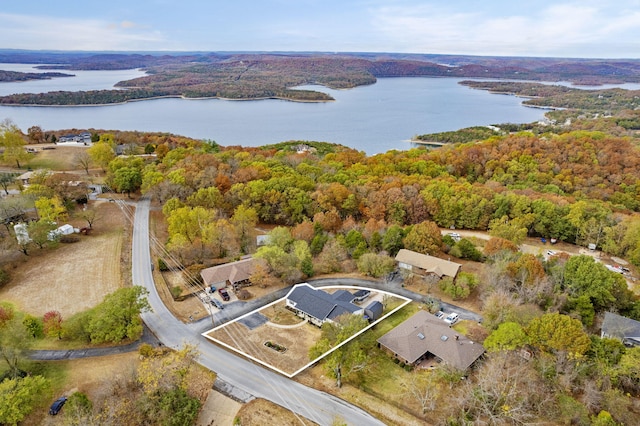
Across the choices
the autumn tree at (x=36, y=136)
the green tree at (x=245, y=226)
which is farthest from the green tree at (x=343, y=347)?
the autumn tree at (x=36, y=136)

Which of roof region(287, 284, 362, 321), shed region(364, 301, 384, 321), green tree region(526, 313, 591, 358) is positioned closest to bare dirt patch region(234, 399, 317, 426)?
roof region(287, 284, 362, 321)

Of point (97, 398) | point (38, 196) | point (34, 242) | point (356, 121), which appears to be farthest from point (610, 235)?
point (356, 121)

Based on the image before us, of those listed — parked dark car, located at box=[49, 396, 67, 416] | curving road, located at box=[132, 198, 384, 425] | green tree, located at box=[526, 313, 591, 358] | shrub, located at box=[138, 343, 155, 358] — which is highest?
green tree, located at box=[526, 313, 591, 358]

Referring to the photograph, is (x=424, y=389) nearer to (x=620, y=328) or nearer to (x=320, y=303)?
(x=320, y=303)

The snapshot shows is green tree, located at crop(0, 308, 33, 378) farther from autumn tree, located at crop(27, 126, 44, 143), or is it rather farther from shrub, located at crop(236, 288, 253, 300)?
autumn tree, located at crop(27, 126, 44, 143)

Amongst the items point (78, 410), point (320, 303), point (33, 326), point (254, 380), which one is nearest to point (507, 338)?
point (320, 303)

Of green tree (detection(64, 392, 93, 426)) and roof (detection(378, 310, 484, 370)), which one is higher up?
green tree (detection(64, 392, 93, 426))
